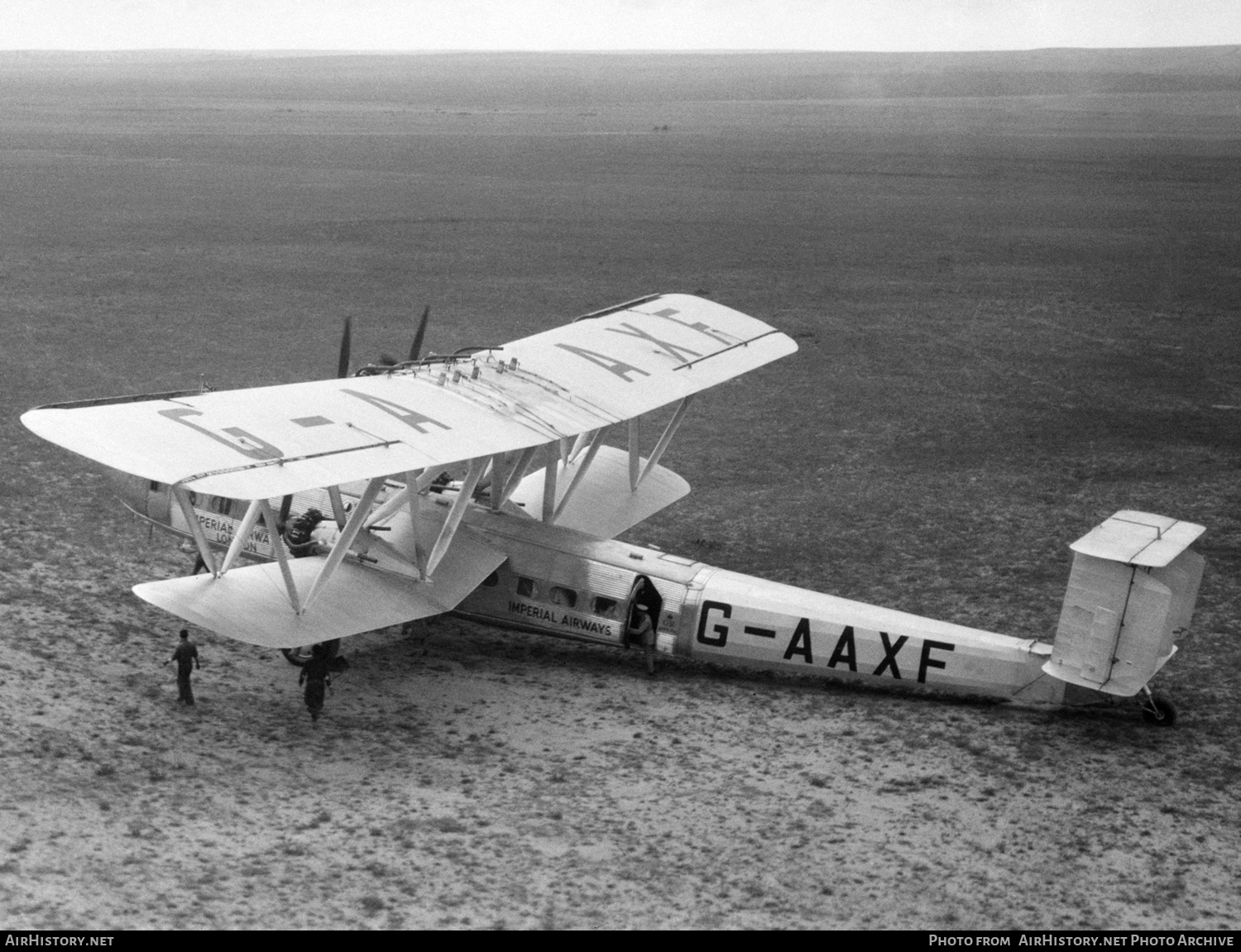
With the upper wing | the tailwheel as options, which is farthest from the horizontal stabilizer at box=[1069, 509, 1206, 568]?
the upper wing

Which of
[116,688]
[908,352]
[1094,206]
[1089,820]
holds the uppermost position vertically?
[1094,206]

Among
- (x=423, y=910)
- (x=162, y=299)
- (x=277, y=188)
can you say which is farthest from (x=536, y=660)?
(x=277, y=188)

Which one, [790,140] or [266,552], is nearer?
[266,552]

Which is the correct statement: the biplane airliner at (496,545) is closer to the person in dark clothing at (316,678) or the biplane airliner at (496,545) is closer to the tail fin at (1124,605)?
the tail fin at (1124,605)

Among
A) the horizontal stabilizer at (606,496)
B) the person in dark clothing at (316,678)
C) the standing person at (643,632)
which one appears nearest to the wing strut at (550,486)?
the horizontal stabilizer at (606,496)

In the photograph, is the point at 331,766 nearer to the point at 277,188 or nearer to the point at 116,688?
the point at 116,688

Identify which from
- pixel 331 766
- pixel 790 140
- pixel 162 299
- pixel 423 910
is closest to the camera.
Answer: pixel 423 910
